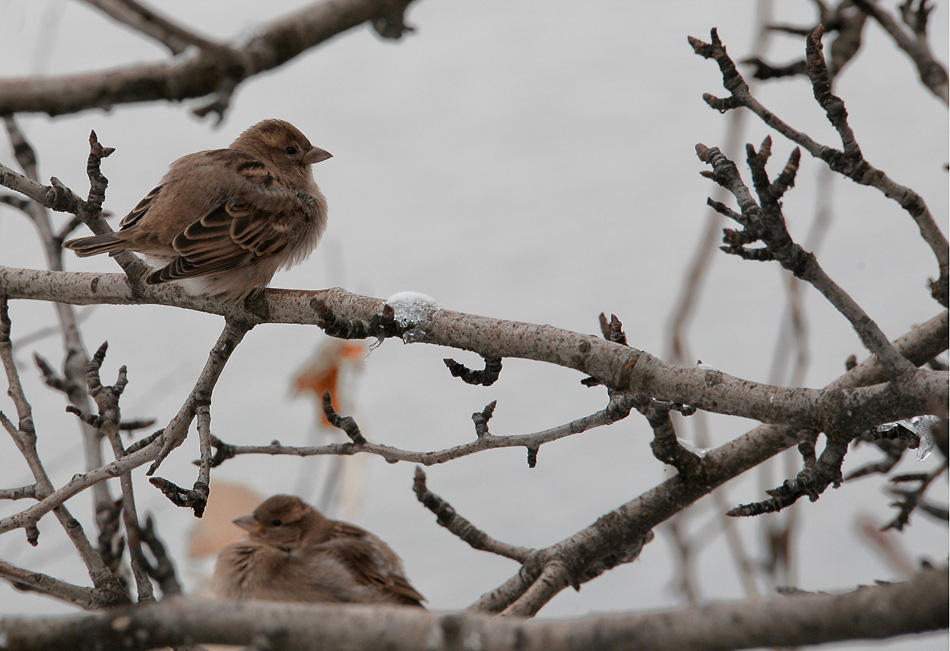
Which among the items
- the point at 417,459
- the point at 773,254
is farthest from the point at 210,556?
the point at 773,254

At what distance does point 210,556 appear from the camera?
15.5 ft

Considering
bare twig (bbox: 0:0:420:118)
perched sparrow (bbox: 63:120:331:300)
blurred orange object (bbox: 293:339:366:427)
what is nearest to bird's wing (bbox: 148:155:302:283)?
perched sparrow (bbox: 63:120:331:300)

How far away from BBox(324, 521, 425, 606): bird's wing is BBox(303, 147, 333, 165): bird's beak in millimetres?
1819

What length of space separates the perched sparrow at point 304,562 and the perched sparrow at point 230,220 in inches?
58.9

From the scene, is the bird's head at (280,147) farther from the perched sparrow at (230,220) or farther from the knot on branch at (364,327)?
the knot on branch at (364,327)

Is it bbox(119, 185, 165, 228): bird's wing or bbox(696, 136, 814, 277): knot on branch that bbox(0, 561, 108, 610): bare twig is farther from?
bbox(696, 136, 814, 277): knot on branch

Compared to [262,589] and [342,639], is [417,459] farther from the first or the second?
[262,589]

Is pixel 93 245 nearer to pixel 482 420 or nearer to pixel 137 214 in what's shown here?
pixel 137 214

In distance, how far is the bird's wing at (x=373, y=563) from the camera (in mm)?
4188

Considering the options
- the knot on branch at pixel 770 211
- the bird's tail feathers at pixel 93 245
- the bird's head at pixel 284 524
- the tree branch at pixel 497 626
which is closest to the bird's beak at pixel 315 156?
the bird's tail feathers at pixel 93 245

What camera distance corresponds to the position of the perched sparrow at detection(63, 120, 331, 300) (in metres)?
3.04

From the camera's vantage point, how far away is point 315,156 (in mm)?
4109

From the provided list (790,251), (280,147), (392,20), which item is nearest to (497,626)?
(790,251)

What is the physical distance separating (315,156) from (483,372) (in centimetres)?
207
